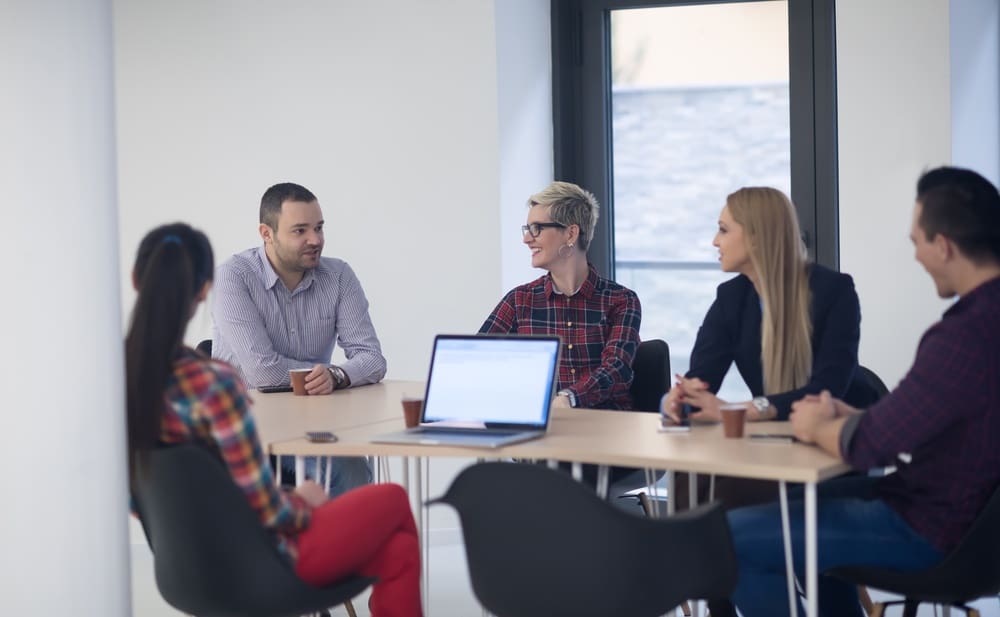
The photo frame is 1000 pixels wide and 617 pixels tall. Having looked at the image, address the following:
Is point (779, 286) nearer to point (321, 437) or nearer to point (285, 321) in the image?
point (321, 437)

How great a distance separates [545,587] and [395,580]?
1.59 ft

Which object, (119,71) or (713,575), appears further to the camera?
(119,71)

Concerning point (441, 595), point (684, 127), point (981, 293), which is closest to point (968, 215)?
point (981, 293)

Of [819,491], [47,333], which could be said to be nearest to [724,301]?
[819,491]

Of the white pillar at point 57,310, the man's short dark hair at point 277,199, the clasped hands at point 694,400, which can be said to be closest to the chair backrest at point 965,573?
the clasped hands at point 694,400

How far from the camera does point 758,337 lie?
11.5 ft

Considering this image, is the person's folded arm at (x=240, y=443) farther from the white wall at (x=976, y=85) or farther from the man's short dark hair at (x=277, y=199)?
the white wall at (x=976, y=85)

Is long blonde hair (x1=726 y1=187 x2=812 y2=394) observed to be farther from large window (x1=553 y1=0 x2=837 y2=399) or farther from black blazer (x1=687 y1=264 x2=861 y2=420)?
large window (x1=553 y1=0 x2=837 y2=399)

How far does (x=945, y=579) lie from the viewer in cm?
266

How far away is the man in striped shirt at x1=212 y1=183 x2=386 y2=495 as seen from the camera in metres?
4.05

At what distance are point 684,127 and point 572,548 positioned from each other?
3.23 metres

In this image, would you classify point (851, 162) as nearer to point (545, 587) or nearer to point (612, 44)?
point (612, 44)

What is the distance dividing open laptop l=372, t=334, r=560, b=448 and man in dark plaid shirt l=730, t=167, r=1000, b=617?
62cm

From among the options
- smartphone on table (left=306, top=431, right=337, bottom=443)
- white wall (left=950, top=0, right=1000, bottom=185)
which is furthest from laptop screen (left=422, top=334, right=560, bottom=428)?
white wall (left=950, top=0, right=1000, bottom=185)
